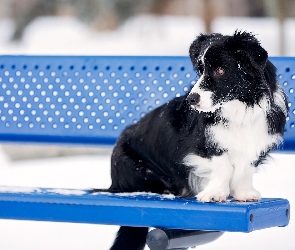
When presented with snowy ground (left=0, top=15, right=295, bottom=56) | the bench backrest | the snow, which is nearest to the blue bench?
Answer: the bench backrest

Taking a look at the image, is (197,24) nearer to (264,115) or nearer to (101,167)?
(101,167)

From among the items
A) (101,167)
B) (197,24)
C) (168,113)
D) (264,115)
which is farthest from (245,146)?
(197,24)

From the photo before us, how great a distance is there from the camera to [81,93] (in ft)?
15.6

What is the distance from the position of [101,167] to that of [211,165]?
306 centimetres

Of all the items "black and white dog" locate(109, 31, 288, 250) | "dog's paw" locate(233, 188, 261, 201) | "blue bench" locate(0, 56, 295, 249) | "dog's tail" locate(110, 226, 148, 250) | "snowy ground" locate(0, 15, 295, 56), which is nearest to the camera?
"black and white dog" locate(109, 31, 288, 250)

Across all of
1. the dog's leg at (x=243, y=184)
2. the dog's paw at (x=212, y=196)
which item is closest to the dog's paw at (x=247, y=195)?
the dog's leg at (x=243, y=184)

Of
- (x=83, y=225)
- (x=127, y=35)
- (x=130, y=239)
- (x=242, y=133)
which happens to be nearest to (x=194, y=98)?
(x=242, y=133)

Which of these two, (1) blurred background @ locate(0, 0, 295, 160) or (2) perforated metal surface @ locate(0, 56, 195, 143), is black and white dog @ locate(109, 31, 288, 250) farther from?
(1) blurred background @ locate(0, 0, 295, 160)

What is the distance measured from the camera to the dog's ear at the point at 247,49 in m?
3.41

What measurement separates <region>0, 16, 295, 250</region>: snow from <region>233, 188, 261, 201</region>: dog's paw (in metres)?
0.85

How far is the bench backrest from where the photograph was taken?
462cm

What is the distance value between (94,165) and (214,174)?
3.18 metres

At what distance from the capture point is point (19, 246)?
4.79m

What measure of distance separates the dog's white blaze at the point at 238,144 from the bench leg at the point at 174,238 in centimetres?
19
